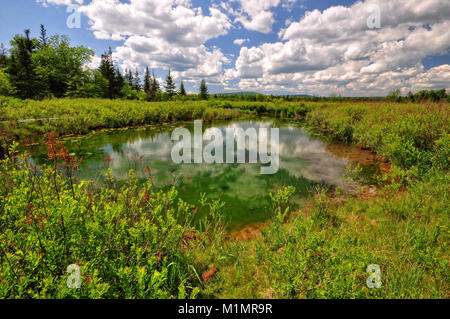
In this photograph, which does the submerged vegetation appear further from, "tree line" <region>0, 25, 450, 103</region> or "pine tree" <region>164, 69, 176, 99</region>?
"pine tree" <region>164, 69, 176, 99</region>

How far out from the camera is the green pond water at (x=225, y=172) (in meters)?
6.57

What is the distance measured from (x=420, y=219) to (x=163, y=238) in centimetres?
552

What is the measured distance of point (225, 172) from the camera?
9.08 meters

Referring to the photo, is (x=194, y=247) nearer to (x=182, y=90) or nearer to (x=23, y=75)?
(x=23, y=75)

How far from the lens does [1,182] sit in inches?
167

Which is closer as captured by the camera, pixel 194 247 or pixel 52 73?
pixel 194 247

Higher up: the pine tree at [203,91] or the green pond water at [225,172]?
the pine tree at [203,91]

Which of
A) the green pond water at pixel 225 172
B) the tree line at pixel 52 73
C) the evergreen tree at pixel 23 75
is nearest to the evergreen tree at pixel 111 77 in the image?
the tree line at pixel 52 73

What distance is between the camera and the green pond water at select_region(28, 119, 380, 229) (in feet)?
21.6

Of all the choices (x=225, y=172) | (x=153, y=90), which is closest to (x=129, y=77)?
(x=153, y=90)

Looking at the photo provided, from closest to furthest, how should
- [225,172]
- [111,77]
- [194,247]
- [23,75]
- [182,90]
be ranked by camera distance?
1. [194,247]
2. [225,172]
3. [23,75]
4. [111,77]
5. [182,90]

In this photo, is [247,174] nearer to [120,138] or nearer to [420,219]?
[420,219]

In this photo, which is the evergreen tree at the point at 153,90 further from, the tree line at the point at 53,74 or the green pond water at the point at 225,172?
the green pond water at the point at 225,172

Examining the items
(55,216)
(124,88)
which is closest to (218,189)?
(55,216)
